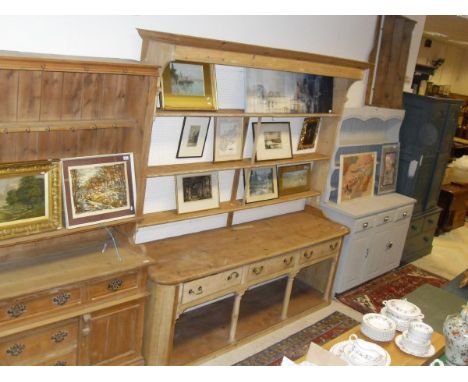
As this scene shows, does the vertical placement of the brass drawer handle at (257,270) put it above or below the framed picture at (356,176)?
below

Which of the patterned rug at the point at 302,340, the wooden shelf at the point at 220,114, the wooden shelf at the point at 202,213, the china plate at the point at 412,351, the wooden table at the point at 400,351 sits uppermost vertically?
the wooden shelf at the point at 220,114

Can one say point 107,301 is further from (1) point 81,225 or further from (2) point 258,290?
(2) point 258,290

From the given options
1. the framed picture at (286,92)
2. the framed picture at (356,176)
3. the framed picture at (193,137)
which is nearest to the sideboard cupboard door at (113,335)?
the framed picture at (193,137)

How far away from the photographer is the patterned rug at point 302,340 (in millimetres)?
3014

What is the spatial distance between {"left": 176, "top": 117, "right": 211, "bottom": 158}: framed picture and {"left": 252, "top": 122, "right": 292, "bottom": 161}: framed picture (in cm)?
41

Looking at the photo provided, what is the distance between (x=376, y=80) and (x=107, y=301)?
10.9 feet

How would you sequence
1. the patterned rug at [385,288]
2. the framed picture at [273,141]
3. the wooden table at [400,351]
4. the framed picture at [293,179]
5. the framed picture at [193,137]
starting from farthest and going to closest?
the patterned rug at [385,288]
the framed picture at [293,179]
the framed picture at [273,141]
the framed picture at [193,137]
the wooden table at [400,351]

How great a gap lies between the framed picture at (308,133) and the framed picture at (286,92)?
14 cm

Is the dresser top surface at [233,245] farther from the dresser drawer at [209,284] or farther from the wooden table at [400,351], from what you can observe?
the wooden table at [400,351]

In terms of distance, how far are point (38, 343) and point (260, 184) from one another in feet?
6.34

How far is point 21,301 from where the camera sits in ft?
6.72

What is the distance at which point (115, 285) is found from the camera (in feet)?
7.81

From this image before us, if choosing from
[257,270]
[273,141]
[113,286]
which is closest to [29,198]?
[113,286]
